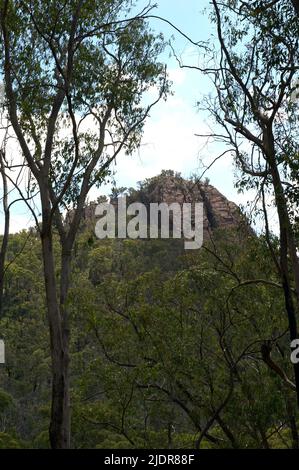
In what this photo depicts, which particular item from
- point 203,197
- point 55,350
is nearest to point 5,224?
point 55,350

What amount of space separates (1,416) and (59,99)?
48.9 ft

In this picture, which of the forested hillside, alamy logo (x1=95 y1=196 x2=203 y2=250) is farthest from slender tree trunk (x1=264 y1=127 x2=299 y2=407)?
alamy logo (x1=95 y1=196 x2=203 y2=250)

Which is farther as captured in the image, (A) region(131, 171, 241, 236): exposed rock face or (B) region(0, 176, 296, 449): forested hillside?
(A) region(131, 171, 241, 236): exposed rock face

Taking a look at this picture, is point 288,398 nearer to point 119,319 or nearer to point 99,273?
point 119,319

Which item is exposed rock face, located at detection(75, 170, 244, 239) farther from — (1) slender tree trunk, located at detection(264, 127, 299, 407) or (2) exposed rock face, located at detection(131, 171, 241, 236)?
(1) slender tree trunk, located at detection(264, 127, 299, 407)

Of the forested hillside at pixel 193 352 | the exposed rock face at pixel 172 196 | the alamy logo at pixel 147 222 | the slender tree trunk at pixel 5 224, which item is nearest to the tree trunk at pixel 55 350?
the forested hillside at pixel 193 352

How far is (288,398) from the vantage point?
12.8 meters

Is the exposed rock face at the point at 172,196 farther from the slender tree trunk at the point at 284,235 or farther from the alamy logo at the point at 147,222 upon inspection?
the slender tree trunk at the point at 284,235

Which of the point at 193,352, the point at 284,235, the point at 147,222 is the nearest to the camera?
the point at 284,235

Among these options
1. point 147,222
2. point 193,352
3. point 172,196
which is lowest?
point 193,352

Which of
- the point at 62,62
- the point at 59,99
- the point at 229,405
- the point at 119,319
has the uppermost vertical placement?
the point at 62,62

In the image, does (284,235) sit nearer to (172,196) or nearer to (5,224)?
(5,224)
